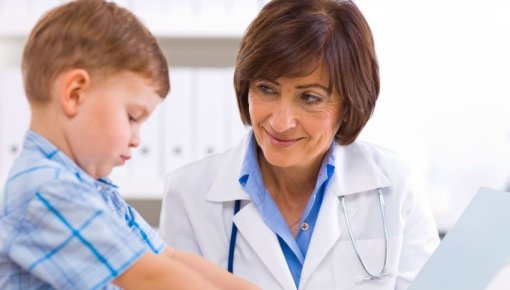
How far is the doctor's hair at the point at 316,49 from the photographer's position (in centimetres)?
141

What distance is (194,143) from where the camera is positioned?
2258mm

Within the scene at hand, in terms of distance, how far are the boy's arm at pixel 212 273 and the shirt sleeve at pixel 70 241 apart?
0.63ft

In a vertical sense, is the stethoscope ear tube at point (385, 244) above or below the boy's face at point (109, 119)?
below

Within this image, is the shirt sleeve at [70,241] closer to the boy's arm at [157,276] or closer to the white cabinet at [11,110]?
the boy's arm at [157,276]

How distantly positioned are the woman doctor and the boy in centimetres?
52

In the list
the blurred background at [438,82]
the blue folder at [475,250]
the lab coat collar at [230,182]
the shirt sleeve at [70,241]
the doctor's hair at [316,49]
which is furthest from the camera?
the blurred background at [438,82]

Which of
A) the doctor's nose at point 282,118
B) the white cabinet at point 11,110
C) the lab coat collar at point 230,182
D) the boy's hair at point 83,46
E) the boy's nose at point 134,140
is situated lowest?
the white cabinet at point 11,110

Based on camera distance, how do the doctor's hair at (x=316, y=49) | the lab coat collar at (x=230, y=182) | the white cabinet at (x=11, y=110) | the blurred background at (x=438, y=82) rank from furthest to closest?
1. the blurred background at (x=438, y=82)
2. the white cabinet at (x=11, y=110)
3. the lab coat collar at (x=230, y=182)
4. the doctor's hair at (x=316, y=49)

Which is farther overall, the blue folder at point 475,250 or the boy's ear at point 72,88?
the blue folder at point 475,250

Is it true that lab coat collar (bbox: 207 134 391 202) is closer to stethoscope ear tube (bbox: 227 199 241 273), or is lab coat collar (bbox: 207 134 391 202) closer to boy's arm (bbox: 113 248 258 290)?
stethoscope ear tube (bbox: 227 199 241 273)

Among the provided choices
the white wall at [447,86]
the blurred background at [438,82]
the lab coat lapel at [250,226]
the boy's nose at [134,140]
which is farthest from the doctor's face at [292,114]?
the white wall at [447,86]

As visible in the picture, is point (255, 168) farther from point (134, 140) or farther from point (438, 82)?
point (438, 82)

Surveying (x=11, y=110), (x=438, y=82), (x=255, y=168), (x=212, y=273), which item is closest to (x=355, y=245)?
(x=255, y=168)

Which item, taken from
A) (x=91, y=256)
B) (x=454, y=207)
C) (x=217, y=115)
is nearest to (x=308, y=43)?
(x=91, y=256)
